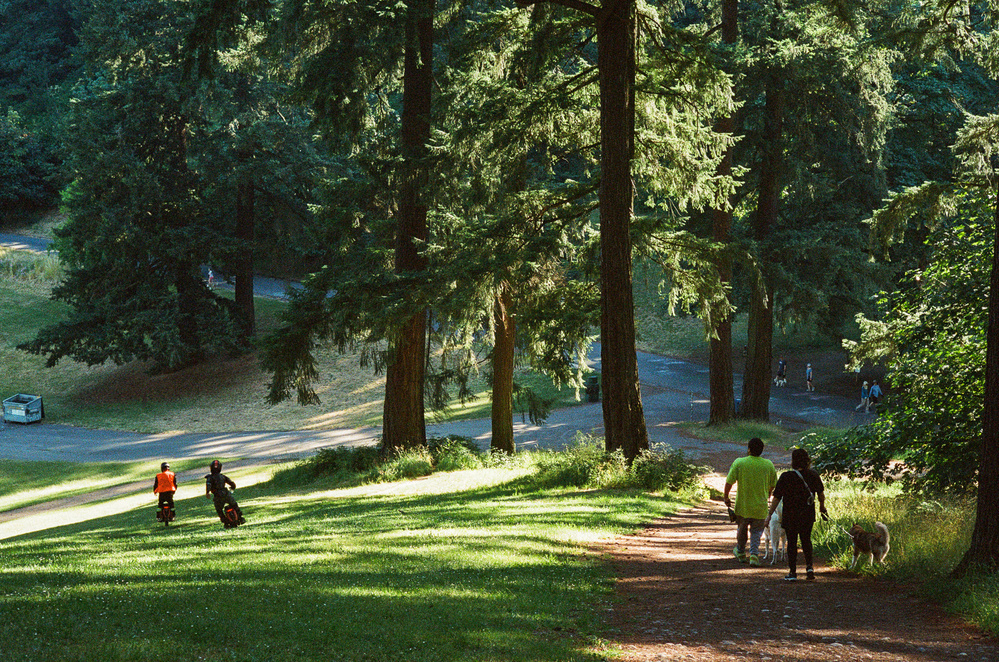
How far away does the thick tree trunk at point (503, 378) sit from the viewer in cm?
2177

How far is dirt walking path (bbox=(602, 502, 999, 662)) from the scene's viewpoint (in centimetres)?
646

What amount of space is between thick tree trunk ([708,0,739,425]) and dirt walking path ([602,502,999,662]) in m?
16.3

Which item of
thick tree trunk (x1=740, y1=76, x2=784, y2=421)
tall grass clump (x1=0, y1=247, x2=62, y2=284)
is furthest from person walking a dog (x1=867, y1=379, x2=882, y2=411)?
tall grass clump (x1=0, y1=247, x2=62, y2=284)

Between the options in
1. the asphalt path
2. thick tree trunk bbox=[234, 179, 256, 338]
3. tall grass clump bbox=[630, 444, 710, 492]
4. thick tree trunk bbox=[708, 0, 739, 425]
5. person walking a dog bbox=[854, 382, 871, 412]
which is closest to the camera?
tall grass clump bbox=[630, 444, 710, 492]

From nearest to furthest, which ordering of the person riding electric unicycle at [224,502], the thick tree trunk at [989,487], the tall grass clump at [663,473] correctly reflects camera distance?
the thick tree trunk at [989,487], the person riding electric unicycle at [224,502], the tall grass clump at [663,473]

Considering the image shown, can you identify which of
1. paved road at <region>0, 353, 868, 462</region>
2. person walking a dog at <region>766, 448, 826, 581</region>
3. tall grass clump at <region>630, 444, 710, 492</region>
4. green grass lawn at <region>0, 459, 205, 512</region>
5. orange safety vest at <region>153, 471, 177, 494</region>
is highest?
person walking a dog at <region>766, 448, 826, 581</region>

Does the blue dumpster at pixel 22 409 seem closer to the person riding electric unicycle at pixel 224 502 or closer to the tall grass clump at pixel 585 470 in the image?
the person riding electric unicycle at pixel 224 502

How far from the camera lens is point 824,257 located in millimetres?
25641

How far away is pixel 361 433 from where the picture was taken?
33.9 metres

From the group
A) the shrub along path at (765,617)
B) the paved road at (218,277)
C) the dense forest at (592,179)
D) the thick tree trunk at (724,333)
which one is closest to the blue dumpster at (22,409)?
the dense forest at (592,179)

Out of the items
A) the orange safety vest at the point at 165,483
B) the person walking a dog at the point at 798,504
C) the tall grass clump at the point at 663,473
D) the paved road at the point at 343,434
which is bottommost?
the paved road at the point at 343,434

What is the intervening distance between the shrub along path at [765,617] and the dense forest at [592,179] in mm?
2355

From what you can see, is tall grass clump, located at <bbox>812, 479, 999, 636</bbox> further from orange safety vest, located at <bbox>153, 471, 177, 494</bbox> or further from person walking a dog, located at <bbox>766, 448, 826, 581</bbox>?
orange safety vest, located at <bbox>153, 471, 177, 494</bbox>

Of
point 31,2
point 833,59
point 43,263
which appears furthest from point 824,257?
point 31,2
